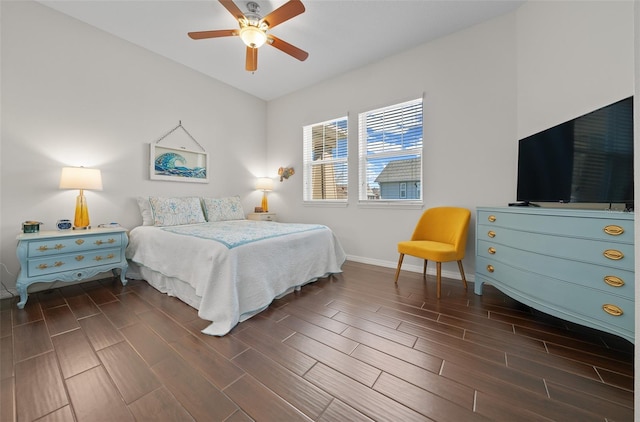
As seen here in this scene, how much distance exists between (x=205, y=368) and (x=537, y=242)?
2327 mm

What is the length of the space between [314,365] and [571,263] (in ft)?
5.58

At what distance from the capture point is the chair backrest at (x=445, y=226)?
2426mm

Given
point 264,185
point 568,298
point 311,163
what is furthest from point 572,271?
point 264,185

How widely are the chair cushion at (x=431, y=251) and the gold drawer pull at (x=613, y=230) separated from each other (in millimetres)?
1057

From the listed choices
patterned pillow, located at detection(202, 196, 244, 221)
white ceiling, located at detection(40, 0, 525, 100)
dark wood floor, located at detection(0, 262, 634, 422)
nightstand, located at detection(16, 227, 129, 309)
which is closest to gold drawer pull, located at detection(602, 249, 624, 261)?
dark wood floor, located at detection(0, 262, 634, 422)

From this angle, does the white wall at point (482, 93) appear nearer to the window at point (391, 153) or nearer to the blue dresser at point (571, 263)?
the window at point (391, 153)

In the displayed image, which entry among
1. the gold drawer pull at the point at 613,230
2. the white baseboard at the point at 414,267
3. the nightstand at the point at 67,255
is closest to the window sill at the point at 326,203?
the white baseboard at the point at 414,267

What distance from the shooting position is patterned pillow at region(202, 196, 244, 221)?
11.4 feet

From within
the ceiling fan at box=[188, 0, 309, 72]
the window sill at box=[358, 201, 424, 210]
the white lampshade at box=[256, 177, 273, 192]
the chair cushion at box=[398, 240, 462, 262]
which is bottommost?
the chair cushion at box=[398, 240, 462, 262]

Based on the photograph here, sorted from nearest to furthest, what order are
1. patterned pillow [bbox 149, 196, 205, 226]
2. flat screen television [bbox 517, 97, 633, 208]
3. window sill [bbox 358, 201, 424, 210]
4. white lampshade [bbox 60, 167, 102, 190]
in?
flat screen television [bbox 517, 97, 633, 208] → white lampshade [bbox 60, 167, 102, 190] → patterned pillow [bbox 149, 196, 205, 226] → window sill [bbox 358, 201, 424, 210]

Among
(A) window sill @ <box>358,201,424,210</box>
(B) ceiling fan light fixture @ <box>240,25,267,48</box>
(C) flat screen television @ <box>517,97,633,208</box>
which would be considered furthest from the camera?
(A) window sill @ <box>358,201,424,210</box>

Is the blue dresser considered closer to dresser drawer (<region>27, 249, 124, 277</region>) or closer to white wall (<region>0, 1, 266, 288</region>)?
dresser drawer (<region>27, 249, 124, 277</region>)

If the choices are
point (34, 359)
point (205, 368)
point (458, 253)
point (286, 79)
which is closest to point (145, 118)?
point (286, 79)

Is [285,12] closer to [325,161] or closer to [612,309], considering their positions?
[325,161]
